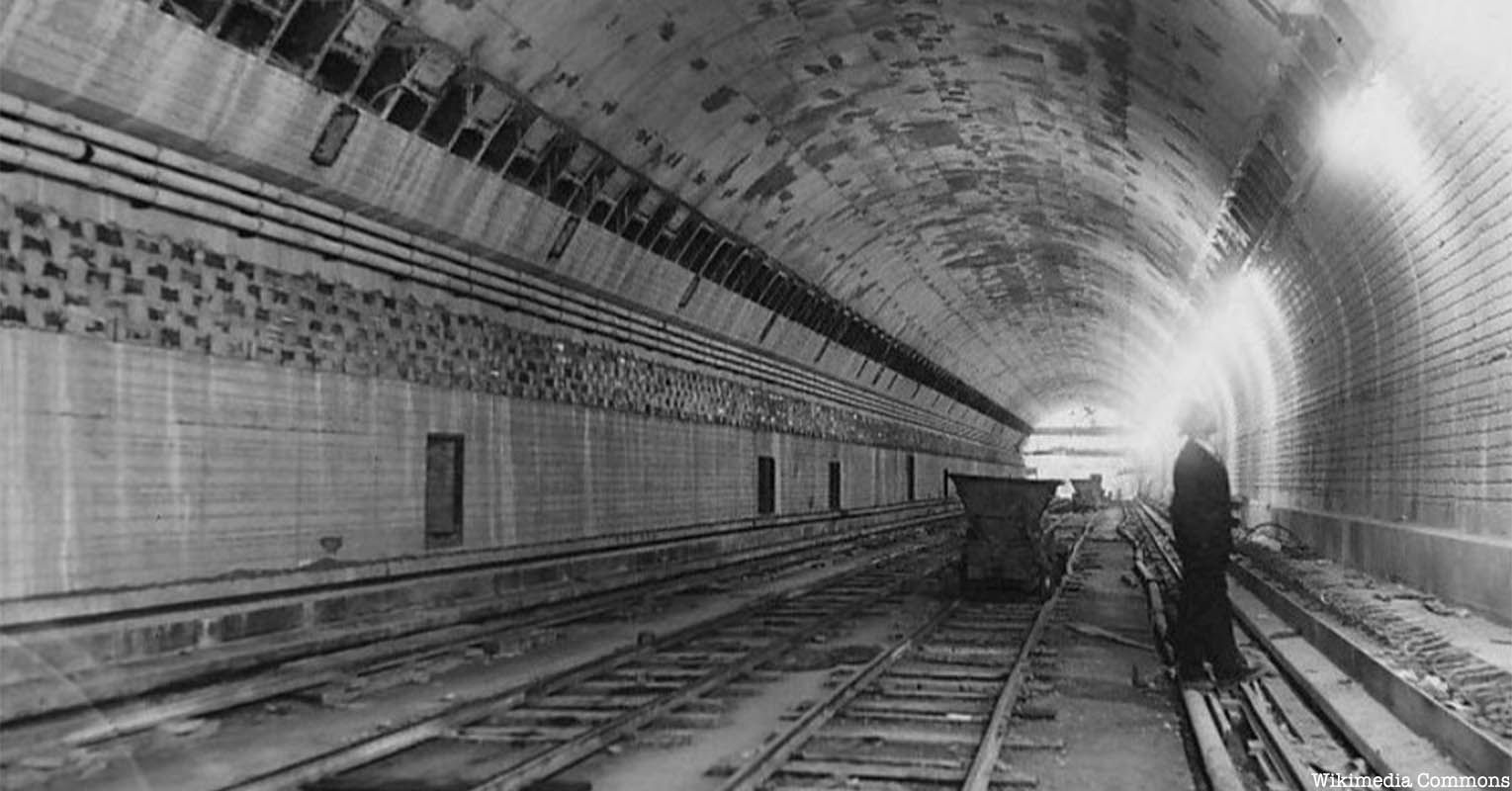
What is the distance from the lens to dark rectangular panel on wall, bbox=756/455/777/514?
23500 millimetres

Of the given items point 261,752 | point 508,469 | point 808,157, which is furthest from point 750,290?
point 261,752

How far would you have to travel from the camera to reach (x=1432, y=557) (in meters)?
11.9

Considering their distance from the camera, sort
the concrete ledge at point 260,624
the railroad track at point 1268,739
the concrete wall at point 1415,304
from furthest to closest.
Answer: the concrete wall at point 1415,304 → the concrete ledge at point 260,624 → the railroad track at point 1268,739

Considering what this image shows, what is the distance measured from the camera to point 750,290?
68.7 ft

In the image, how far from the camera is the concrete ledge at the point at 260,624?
25.6 ft

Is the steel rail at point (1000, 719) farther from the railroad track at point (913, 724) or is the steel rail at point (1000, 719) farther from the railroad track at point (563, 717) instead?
the railroad track at point (563, 717)

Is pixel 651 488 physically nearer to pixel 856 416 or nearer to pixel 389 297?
pixel 389 297

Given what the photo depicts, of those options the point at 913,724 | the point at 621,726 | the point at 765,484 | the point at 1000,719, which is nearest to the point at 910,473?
the point at 765,484

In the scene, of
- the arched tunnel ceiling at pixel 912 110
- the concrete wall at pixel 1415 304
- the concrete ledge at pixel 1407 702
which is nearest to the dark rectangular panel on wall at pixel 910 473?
the arched tunnel ceiling at pixel 912 110

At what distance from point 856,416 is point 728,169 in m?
14.6

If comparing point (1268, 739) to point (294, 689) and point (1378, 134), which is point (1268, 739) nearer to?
point (1378, 134)

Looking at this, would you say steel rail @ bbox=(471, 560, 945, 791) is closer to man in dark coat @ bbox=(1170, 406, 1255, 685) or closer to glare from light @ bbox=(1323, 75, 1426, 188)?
man in dark coat @ bbox=(1170, 406, 1255, 685)

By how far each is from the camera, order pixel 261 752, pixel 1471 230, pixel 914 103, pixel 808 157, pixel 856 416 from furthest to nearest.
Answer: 1. pixel 856 416
2. pixel 808 157
3. pixel 914 103
4. pixel 1471 230
5. pixel 261 752

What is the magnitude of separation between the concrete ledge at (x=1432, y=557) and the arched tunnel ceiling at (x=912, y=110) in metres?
3.71
